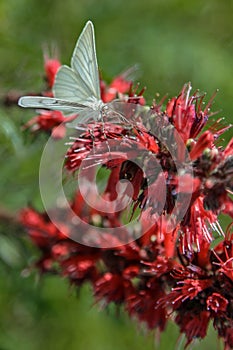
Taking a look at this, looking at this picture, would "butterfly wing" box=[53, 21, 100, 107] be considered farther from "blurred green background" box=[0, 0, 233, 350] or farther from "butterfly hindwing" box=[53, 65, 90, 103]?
"blurred green background" box=[0, 0, 233, 350]

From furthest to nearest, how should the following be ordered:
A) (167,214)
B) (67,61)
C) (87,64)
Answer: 1. (67,61)
2. (87,64)
3. (167,214)

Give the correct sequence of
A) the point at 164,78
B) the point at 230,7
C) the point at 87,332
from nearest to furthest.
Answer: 1. the point at 164,78
2. the point at 87,332
3. the point at 230,7

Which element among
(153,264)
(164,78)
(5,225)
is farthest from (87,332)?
(153,264)

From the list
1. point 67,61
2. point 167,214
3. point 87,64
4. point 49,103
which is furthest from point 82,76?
Result: point 67,61

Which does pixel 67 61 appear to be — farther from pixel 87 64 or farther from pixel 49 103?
pixel 49 103

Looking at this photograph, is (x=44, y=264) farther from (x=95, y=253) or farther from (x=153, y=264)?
(x=153, y=264)

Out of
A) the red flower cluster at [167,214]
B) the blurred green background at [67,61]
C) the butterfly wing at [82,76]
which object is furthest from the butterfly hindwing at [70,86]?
the blurred green background at [67,61]

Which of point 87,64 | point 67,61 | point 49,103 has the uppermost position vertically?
point 67,61
